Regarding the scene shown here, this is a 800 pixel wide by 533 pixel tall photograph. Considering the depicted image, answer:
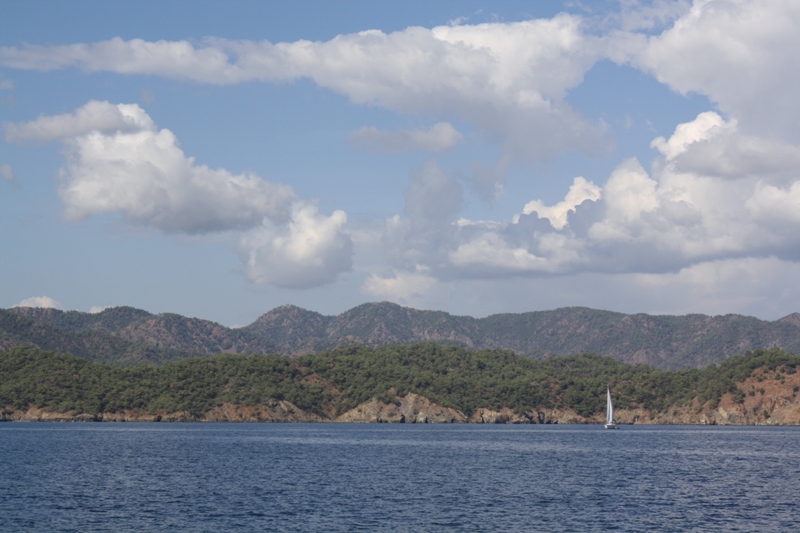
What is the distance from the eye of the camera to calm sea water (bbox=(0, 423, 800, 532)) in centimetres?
6631

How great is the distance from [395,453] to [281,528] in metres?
76.5

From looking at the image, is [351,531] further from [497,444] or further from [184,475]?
Result: [497,444]

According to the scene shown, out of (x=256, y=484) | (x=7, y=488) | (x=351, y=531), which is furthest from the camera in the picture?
(x=256, y=484)

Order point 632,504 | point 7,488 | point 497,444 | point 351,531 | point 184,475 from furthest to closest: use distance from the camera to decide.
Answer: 1. point 497,444
2. point 184,475
3. point 7,488
4. point 632,504
5. point 351,531

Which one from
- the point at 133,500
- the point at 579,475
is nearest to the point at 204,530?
the point at 133,500

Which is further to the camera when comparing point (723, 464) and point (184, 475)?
point (723, 464)

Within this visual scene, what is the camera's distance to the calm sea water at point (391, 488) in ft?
218

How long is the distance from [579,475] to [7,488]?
63.7 meters

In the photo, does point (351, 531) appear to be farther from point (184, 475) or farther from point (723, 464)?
point (723, 464)

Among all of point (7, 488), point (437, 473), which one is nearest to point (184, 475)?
point (7, 488)

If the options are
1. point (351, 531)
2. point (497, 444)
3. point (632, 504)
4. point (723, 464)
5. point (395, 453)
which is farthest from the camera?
point (497, 444)

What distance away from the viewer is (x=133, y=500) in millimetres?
76938

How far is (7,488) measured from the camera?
84438mm

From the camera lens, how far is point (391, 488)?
Answer: 8769cm
